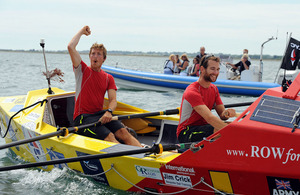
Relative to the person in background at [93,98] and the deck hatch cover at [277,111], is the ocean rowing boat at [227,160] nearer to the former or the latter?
the deck hatch cover at [277,111]

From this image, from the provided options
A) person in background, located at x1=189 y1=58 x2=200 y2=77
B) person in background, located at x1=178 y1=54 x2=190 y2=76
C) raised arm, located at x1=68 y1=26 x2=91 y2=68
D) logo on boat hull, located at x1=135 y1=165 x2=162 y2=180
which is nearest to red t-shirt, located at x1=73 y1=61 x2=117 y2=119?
raised arm, located at x1=68 y1=26 x2=91 y2=68

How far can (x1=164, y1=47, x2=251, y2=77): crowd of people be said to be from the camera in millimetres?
14652

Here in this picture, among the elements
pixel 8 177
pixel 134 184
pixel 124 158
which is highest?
pixel 124 158

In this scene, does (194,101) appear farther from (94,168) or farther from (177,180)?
(94,168)

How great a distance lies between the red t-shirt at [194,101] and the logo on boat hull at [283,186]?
4.01 feet

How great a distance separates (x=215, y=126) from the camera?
3.86 m

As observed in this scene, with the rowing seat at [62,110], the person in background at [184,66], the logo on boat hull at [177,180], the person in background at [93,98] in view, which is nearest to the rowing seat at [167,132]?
the person in background at [93,98]

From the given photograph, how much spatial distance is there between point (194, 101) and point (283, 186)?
53.0 inches

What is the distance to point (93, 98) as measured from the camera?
497 centimetres

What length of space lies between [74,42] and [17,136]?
6.52 feet

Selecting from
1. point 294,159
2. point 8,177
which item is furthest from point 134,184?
point 8,177

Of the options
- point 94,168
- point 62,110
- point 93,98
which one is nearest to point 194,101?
point 94,168

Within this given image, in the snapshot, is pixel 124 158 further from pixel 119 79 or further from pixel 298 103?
pixel 119 79

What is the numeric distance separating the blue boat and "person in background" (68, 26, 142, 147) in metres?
9.46
